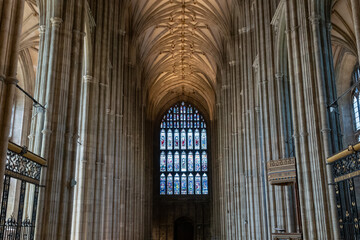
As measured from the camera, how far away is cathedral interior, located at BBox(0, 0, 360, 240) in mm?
11883

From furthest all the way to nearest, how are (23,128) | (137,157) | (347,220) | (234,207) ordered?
(137,157) → (234,207) → (23,128) → (347,220)

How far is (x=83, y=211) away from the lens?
17.2m

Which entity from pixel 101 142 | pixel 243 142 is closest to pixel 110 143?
pixel 101 142

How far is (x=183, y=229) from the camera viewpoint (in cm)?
4972

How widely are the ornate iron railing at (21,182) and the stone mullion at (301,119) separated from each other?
851 centimetres

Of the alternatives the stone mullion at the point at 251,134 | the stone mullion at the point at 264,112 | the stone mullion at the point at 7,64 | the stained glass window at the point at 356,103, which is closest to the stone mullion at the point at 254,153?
the stone mullion at the point at 251,134

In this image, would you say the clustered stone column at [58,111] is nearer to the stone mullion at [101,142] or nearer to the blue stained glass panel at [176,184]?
the stone mullion at [101,142]

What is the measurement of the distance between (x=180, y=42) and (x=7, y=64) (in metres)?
32.3

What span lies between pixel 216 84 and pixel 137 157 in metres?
12.3

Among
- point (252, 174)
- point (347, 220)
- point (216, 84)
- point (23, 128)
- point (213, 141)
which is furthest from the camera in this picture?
point (213, 141)

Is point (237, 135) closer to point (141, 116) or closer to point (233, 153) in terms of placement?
point (233, 153)

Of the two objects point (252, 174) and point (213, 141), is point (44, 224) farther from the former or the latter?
point (213, 141)

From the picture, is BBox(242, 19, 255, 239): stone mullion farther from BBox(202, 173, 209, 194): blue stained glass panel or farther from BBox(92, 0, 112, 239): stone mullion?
BBox(202, 173, 209, 194): blue stained glass panel

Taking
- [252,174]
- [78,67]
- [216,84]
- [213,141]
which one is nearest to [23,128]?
[78,67]
